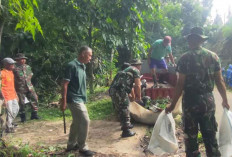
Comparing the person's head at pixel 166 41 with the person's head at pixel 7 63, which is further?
the person's head at pixel 166 41

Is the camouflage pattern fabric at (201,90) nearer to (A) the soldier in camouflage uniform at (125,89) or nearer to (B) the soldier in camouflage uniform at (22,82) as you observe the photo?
(A) the soldier in camouflage uniform at (125,89)

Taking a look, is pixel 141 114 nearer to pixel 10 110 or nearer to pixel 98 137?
pixel 98 137

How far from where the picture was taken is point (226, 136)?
3.48m

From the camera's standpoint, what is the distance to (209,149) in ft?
11.2

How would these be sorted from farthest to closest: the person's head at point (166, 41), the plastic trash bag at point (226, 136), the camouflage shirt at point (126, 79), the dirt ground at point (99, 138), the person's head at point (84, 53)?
1. the person's head at point (166, 41)
2. the camouflage shirt at point (126, 79)
3. the dirt ground at point (99, 138)
4. the person's head at point (84, 53)
5. the plastic trash bag at point (226, 136)

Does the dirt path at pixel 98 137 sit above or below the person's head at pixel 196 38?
below

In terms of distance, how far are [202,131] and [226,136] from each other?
1.15 ft

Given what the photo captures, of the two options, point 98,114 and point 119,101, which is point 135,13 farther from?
point 119,101

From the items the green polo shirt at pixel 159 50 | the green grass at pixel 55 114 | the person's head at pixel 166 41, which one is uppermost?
the person's head at pixel 166 41

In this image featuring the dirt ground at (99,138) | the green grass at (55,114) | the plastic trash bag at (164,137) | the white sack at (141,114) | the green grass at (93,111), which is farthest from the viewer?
the green grass at (93,111)

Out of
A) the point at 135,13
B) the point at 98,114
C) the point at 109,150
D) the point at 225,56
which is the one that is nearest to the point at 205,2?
the point at 225,56

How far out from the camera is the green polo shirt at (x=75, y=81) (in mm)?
4215

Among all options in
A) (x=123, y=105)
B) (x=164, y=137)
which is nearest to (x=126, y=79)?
(x=123, y=105)

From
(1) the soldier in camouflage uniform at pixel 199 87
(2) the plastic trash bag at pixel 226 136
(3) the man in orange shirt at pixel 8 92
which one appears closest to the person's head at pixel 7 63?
(3) the man in orange shirt at pixel 8 92
